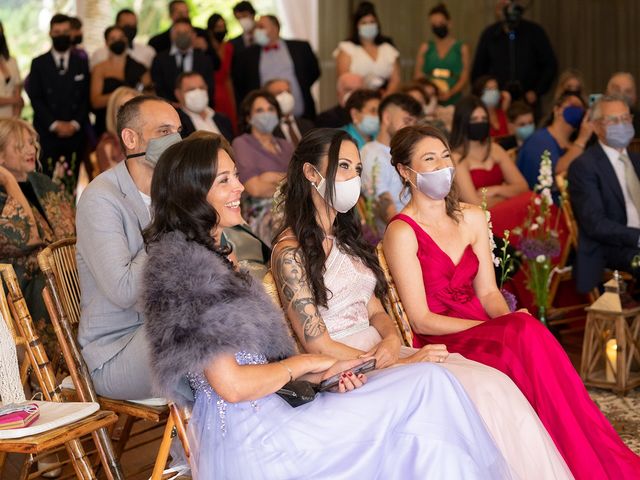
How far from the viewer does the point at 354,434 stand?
2895 millimetres

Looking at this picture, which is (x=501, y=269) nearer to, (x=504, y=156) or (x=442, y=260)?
(x=442, y=260)

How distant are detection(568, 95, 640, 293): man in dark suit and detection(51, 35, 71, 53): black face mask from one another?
4608 mm

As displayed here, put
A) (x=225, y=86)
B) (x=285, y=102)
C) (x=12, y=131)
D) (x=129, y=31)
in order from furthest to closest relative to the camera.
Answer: (x=225, y=86) < (x=129, y=31) < (x=285, y=102) < (x=12, y=131)

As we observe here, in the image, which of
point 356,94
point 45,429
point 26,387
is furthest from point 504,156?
point 45,429

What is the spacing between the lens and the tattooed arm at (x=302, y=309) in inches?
133

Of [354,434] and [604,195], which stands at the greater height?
[604,195]

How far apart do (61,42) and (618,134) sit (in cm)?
481

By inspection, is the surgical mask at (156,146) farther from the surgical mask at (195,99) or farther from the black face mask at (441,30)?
the black face mask at (441,30)

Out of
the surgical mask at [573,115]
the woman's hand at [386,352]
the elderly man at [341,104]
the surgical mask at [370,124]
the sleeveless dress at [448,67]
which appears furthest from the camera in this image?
the sleeveless dress at [448,67]

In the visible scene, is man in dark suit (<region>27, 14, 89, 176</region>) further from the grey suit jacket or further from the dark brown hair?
the grey suit jacket

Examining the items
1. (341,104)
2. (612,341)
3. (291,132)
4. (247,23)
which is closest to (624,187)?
(612,341)

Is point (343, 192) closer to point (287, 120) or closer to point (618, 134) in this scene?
point (618, 134)

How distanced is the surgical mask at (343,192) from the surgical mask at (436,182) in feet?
1.62

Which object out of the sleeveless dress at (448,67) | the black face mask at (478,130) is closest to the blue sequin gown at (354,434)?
the black face mask at (478,130)
